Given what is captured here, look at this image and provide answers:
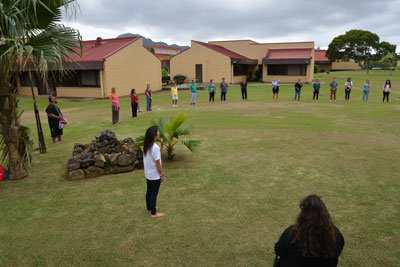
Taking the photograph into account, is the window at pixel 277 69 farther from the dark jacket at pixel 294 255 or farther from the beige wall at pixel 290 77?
the dark jacket at pixel 294 255

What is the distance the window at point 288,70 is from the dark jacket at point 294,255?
37.9 meters

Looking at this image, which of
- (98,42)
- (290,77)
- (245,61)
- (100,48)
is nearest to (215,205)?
(100,48)

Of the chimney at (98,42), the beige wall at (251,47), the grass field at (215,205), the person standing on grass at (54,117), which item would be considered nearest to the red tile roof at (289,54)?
the beige wall at (251,47)

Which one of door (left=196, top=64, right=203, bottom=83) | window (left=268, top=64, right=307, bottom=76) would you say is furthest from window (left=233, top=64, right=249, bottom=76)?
door (left=196, top=64, right=203, bottom=83)

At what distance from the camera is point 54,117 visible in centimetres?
1017

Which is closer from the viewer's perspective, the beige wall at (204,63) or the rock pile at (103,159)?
the rock pile at (103,159)

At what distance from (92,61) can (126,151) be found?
1885 cm

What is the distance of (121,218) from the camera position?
5367mm

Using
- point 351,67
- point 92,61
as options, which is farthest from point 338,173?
point 351,67

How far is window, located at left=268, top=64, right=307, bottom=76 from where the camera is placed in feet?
125

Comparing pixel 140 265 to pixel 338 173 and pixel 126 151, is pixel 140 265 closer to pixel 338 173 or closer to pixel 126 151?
pixel 126 151

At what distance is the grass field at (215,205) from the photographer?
4336 millimetres

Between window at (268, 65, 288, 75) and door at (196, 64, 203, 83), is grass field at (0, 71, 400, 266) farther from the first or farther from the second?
window at (268, 65, 288, 75)

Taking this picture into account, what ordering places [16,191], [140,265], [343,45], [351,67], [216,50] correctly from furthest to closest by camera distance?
[351,67]
[343,45]
[216,50]
[16,191]
[140,265]
